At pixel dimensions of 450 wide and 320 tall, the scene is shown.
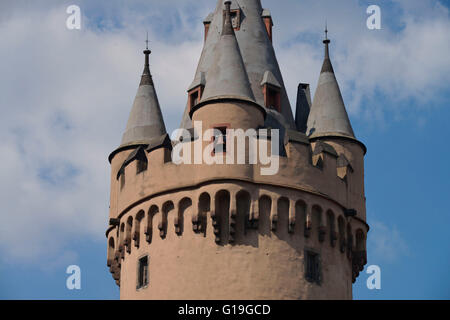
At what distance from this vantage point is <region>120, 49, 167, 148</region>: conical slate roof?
42.2 metres

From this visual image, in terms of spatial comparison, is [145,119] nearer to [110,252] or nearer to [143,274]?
[110,252]

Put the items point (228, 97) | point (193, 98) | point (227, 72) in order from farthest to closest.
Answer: point (193, 98) → point (227, 72) → point (228, 97)

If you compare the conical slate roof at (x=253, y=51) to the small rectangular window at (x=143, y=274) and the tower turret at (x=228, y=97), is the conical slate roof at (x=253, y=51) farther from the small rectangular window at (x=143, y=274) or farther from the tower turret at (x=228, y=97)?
the small rectangular window at (x=143, y=274)

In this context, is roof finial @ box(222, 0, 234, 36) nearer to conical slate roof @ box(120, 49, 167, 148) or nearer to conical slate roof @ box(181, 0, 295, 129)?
conical slate roof @ box(181, 0, 295, 129)

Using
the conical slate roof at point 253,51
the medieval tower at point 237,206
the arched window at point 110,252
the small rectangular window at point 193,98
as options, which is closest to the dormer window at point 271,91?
the medieval tower at point 237,206

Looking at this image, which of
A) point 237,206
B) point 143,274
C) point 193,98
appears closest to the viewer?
point 237,206

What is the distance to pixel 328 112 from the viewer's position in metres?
42.0

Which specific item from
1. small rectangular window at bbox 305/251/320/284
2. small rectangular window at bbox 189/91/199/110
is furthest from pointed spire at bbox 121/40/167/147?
small rectangular window at bbox 305/251/320/284

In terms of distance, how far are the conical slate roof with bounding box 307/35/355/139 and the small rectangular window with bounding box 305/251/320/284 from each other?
5.05 metres

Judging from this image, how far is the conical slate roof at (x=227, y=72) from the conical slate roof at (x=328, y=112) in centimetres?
345

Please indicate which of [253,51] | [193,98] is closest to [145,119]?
[193,98]

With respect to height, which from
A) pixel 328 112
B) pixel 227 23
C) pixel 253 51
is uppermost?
pixel 227 23

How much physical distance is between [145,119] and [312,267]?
867 centimetres

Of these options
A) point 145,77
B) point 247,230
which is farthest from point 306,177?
point 145,77
